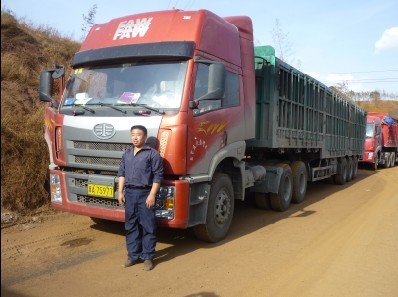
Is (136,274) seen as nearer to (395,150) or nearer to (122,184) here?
(122,184)

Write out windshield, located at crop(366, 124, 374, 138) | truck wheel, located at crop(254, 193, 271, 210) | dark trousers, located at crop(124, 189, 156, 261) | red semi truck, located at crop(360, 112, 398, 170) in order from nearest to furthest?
dark trousers, located at crop(124, 189, 156, 261) < truck wheel, located at crop(254, 193, 271, 210) < red semi truck, located at crop(360, 112, 398, 170) < windshield, located at crop(366, 124, 374, 138)

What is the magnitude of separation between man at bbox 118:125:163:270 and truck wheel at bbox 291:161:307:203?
4953mm

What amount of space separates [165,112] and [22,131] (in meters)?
3.48

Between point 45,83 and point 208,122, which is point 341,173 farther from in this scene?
point 45,83

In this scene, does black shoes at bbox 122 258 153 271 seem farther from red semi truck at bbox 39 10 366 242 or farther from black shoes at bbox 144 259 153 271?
red semi truck at bbox 39 10 366 242

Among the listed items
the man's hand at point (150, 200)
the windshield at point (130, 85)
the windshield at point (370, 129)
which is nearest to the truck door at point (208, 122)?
the windshield at point (130, 85)

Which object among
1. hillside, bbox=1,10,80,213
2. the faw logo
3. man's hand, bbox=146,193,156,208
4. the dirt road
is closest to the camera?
the dirt road

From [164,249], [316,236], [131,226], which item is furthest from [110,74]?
[316,236]

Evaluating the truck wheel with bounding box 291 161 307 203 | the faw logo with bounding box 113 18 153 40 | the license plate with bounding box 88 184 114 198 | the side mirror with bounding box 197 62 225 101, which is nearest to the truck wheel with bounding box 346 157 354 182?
the truck wheel with bounding box 291 161 307 203

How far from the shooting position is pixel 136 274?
4164mm

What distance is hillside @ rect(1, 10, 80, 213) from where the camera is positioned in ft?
20.5

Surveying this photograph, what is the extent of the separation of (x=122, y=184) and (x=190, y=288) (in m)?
1.39

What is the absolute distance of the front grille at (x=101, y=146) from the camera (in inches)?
182

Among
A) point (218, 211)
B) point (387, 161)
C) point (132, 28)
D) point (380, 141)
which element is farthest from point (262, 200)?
point (387, 161)
